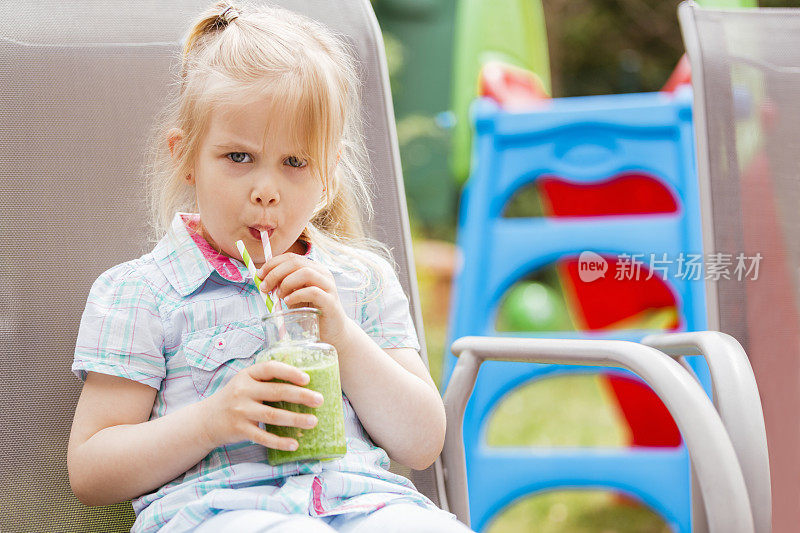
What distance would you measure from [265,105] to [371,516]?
0.49m

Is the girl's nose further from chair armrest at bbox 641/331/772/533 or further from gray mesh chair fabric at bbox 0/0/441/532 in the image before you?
chair armrest at bbox 641/331/772/533

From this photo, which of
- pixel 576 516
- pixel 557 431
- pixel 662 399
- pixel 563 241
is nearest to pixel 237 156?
pixel 662 399

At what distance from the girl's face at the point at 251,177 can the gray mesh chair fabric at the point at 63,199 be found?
0.28m

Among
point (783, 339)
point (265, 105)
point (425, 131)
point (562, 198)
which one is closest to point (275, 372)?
point (265, 105)

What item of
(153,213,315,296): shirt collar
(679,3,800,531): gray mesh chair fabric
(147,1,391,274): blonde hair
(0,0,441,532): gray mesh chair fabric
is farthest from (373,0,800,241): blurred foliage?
(153,213,315,296): shirt collar

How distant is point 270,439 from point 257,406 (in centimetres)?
4

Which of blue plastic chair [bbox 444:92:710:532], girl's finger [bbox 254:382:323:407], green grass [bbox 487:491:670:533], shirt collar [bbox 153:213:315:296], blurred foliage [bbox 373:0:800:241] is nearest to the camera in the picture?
girl's finger [bbox 254:382:323:407]

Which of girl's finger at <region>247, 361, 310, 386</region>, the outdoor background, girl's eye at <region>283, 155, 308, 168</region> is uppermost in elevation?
the outdoor background

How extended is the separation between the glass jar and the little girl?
0.02 meters

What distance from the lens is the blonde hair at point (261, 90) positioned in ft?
3.70

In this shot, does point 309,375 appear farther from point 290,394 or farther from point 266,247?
point 266,247

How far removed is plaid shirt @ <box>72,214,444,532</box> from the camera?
1.09 m

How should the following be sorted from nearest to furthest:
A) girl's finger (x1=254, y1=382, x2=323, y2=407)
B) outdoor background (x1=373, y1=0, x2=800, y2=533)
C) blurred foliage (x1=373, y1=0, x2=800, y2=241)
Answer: girl's finger (x1=254, y1=382, x2=323, y2=407) → outdoor background (x1=373, y1=0, x2=800, y2=533) → blurred foliage (x1=373, y1=0, x2=800, y2=241)

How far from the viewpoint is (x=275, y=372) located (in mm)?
982
